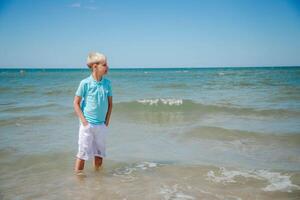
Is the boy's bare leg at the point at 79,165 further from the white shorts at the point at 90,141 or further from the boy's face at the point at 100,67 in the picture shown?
the boy's face at the point at 100,67

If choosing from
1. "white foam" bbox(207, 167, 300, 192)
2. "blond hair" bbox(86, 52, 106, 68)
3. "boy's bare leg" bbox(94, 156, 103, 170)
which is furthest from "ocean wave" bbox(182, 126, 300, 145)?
"blond hair" bbox(86, 52, 106, 68)

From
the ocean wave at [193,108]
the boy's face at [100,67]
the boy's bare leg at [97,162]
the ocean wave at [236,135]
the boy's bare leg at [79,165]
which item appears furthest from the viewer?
the ocean wave at [193,108]

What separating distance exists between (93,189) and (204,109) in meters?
8.53

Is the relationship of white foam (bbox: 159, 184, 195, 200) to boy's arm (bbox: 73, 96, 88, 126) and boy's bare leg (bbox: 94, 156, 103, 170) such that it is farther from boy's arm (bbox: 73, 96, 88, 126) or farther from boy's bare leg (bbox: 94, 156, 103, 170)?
boy's arm (bbox: 73, 96, 88, 126)

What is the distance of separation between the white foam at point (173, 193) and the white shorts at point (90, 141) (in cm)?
113

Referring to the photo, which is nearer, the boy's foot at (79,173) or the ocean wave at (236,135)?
the boy's foot at (79,173)

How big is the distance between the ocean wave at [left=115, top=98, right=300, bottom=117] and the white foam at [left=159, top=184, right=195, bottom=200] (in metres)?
7.23

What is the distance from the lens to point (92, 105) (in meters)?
4.46

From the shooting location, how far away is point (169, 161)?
18.3 feet

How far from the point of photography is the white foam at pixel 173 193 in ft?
13.0

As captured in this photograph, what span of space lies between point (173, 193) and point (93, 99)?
1692mm

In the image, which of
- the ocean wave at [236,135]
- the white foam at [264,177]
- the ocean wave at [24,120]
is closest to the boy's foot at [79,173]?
the white foam at [264,177]

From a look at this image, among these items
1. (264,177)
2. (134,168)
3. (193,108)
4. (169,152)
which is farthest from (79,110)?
(193,108)

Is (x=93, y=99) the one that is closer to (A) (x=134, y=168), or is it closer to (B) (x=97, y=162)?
(B) (x=97, y=162)
